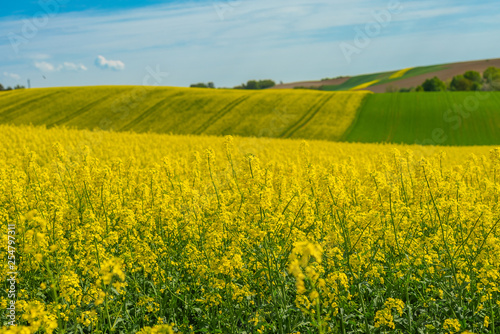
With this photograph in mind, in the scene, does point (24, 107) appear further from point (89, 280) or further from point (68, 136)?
point (89, 280)

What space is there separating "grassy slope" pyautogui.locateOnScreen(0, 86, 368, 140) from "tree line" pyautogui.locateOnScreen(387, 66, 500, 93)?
2609 centimetres

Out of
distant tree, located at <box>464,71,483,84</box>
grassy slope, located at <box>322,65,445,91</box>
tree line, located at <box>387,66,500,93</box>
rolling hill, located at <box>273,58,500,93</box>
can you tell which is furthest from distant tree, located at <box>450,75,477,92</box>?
grassy slope, located at <box>322,65,445,91</box>

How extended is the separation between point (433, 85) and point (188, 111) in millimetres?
58489

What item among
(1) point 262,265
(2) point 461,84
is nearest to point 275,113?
(1) point 262,265

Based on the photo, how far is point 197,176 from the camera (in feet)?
28.1

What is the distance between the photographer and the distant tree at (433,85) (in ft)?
279

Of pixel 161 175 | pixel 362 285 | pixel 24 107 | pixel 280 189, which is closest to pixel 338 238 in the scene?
pixel 362 285

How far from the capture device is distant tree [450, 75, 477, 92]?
8584cm

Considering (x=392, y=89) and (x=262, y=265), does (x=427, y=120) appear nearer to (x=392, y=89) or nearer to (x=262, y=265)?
(x=392, y=89)

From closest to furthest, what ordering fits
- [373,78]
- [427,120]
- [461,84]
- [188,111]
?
[427,120]
[188,111]
[461,84]
[373,78]

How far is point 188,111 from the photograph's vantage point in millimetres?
58219

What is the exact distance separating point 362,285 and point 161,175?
20.9 ft

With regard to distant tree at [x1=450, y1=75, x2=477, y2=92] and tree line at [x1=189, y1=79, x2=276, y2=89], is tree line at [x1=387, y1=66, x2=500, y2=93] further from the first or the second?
tree line at [x1=189, y1=79, x2=276, y2=89]

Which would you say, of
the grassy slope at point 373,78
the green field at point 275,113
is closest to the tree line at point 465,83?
the green field at point 275,113
